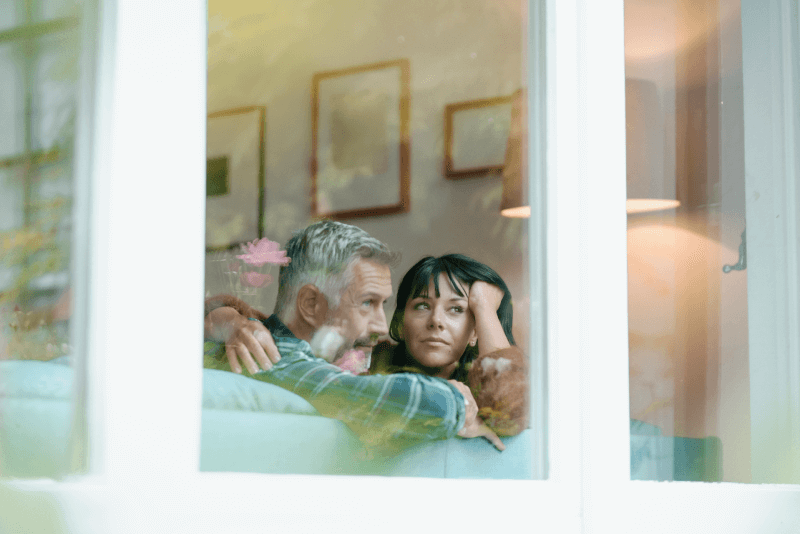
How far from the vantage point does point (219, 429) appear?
2.67 ft

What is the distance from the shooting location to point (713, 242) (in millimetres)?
1204

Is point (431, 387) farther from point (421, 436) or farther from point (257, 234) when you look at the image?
point (257, 234)

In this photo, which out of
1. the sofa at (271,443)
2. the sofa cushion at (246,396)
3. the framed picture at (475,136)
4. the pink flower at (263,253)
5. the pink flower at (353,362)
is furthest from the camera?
the framed picture at (475,136)

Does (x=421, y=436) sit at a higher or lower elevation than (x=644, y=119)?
lower

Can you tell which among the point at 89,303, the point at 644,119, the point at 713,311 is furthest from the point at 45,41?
the point at 713,311

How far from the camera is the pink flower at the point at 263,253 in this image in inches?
60.7

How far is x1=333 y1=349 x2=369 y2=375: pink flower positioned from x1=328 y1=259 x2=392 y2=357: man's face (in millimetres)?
15

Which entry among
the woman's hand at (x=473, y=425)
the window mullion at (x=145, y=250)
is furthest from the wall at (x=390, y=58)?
the window mullion at (x=145, y=250)

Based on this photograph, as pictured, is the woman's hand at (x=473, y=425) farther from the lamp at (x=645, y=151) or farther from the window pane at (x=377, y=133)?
the lamp at (x=645, y=151)

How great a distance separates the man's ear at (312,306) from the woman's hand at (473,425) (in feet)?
0.99

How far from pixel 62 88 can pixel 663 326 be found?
0.89 m

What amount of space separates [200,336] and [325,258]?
2.61ft

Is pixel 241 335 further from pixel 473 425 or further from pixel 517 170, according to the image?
pixel 517 170

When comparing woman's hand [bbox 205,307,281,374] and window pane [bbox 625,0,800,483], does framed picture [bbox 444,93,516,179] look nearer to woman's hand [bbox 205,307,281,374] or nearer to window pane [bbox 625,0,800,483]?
window pane [bbox 625,0,800,483]
